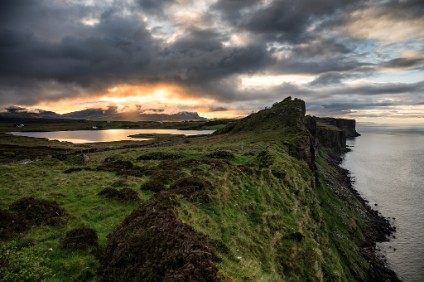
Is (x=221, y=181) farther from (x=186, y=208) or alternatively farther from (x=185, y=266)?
(x=185, y=266)

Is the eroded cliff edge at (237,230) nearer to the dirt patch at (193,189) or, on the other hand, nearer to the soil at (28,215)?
the dirt patch at (193,189)

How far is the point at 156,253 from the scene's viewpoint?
13844 mm

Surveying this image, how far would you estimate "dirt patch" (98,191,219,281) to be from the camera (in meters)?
12.4

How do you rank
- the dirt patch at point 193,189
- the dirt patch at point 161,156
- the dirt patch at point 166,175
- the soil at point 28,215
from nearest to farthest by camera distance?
the soil at point 28,215 → the dirt patch at point 193,189 → the dirt patch at point 166,175 → the dirt patch at point 161,156

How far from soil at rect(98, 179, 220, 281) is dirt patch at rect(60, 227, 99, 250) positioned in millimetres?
1650

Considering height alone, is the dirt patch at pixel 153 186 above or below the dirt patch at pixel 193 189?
below

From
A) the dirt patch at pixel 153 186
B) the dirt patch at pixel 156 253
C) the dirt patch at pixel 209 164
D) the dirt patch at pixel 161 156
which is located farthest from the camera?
the dirt patch at pixel 161 156

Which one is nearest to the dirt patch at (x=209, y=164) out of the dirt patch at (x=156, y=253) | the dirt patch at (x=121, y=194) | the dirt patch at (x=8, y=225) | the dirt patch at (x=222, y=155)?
the dirt patch at (x=222, y=155)

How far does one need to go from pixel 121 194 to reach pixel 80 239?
27.4 feet

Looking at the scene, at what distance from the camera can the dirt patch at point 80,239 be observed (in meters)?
17.5

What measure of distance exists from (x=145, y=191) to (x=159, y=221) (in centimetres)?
1275

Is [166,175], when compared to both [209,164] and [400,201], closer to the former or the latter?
[209,164]

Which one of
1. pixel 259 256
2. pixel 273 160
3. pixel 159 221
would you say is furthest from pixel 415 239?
pixel 159 221

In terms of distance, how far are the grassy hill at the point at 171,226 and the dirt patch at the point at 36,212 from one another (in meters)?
0.12
